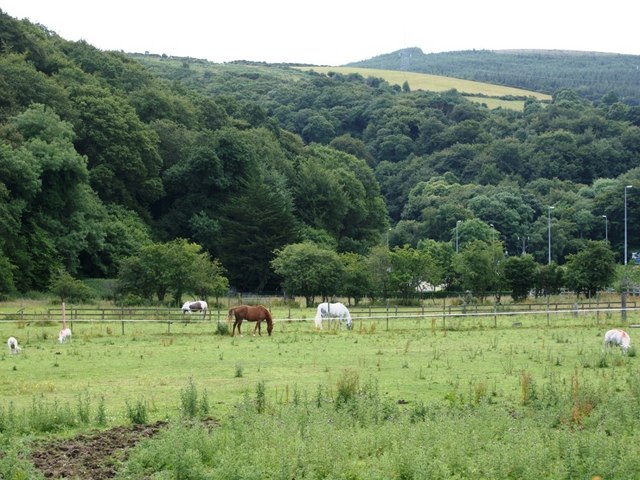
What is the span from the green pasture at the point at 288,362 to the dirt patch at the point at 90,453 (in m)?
1.44

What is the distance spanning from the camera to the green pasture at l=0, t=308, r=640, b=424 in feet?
71.4

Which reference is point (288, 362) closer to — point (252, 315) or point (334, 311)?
point (252, 315)

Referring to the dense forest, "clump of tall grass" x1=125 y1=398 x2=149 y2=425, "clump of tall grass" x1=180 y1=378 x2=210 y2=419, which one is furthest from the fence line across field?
"clump of tall grass" x1=125 y1=398 x2=149 y2=425

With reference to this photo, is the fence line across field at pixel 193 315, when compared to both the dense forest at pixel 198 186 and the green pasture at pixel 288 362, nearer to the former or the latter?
the green pasture at pixel 288 362

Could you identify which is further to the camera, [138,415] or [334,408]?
[334,408]

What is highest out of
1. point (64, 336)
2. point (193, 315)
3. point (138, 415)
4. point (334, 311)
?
point (138, 415)

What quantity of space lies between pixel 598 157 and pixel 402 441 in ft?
489

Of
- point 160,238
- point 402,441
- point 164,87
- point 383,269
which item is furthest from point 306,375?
point 164,87

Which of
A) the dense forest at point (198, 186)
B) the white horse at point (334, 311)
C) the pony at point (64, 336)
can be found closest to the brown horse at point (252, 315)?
the white horse at point (334, 311)

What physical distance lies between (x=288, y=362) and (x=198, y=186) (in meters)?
66.7

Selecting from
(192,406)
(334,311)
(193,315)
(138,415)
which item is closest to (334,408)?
(192,406)

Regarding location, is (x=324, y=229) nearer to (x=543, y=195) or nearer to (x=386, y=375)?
(x=543, y=195)

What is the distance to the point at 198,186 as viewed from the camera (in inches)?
3671

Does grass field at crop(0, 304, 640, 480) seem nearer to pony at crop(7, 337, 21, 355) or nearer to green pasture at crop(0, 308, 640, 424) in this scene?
green pasture at crop(0, 308, 640, 424)
